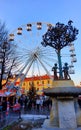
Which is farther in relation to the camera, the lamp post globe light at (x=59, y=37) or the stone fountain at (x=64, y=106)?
the lamp post globe light at (x=59, y=37)

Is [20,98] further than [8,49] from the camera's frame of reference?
No

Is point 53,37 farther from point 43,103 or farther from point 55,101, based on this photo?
point 43,103

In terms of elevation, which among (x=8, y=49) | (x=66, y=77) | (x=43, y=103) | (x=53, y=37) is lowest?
(x=43, y=103)

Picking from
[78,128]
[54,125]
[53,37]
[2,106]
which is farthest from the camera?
[2,106]

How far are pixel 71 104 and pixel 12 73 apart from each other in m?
20.4

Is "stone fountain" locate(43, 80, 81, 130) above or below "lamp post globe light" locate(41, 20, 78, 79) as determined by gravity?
below

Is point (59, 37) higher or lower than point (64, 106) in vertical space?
higher

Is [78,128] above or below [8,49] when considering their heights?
below

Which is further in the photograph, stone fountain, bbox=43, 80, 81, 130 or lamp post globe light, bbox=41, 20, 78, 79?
lamp post globe light, bbox=41, 20, 78, 79

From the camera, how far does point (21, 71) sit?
28.7 metres

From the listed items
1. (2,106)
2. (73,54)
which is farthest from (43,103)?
(73,54)

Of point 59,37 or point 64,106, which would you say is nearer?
point 64,106

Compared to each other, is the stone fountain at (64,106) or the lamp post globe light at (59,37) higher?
the lamp post globe light at (59,37)

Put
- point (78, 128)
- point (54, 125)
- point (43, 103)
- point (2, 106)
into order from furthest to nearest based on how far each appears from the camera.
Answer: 1. point (43, 103)
2. point (2, 106)
3. point (54, 125)
4. point (78, 128)
